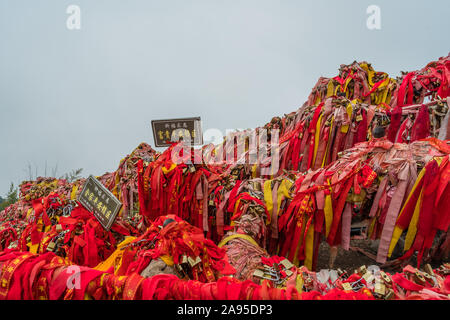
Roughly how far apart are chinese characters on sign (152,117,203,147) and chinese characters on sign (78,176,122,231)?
84 centimetres

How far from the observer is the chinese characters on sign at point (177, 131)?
3127 millimetres

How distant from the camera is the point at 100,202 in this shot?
271 centimetres

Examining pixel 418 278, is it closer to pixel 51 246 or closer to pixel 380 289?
pixel 380 289

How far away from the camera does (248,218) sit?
2.53 metres

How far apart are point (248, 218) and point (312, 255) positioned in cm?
66

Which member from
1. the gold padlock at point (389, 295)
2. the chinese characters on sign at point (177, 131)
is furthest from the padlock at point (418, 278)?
the chinese characters on sign at point (177, 131)

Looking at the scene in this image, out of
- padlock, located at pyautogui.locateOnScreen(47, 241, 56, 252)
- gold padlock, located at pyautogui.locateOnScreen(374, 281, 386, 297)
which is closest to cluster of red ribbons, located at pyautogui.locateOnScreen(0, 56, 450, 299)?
padlock, located at pyautogui.locateOnScreen(47, 241, 56, 252)

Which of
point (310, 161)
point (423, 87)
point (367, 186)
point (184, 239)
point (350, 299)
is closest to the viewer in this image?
point (350, 299)

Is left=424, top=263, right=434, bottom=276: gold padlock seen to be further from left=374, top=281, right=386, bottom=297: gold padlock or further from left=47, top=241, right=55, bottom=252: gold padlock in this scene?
left=47, top=241, right=55, bottom=252: gold padlock

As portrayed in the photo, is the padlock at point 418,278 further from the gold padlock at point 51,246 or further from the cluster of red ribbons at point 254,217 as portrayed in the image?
the gold padlock at point 51,246

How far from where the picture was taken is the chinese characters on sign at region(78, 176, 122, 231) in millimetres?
2664

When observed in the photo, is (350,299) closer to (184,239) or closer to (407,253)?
(184,239)

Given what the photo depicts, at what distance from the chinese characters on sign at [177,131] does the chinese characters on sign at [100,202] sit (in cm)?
84
